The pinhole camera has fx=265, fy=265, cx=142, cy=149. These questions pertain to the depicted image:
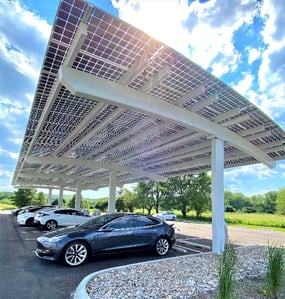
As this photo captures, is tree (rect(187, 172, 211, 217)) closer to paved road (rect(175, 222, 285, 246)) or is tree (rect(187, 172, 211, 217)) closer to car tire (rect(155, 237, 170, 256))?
paved road (rect(175, 222, 285, 246))

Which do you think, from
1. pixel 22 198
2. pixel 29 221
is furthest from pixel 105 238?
pixel 22 198

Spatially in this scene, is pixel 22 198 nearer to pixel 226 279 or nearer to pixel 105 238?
pixel 105 238

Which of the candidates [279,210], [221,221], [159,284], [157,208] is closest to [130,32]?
[159,284]

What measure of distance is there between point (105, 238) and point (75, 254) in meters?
0.90

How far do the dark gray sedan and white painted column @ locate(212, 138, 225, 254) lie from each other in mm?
1424

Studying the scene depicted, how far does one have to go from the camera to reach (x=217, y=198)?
8.87m

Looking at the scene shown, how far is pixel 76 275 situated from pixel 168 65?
526 centimetres

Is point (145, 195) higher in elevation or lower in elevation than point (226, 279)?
higher

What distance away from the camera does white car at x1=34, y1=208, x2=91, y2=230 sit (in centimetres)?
1520

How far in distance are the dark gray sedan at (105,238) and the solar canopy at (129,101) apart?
3315mm

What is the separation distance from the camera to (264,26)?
22.1 ft

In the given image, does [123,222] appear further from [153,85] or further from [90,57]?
[90,57]

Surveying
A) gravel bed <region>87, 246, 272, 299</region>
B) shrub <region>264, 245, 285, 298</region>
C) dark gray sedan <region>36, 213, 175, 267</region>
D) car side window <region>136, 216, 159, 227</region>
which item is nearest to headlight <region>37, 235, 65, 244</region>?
dark gray sedan <region>36, 213, 175, 267</region>

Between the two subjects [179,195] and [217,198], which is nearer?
[217,198]
